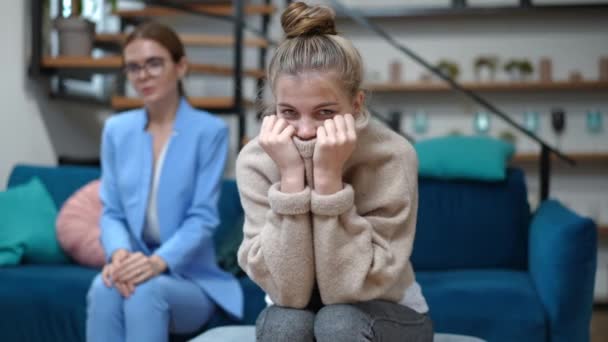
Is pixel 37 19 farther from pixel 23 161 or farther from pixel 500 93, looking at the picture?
pixel 500 93

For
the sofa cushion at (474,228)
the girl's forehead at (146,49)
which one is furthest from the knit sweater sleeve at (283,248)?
the sofa cushion at (474,228)

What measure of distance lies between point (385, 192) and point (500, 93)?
382 cm

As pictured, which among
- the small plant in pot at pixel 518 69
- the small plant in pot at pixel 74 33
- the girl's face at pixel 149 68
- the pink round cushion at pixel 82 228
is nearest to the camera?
the girl's face at pixel 149 68

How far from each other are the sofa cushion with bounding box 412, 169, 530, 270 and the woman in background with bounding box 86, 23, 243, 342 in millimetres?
910

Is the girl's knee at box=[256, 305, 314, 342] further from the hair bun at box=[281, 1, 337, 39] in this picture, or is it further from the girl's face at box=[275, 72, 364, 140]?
the hair bun at box=[281, 1, 337, 39]

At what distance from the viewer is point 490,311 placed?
2.28 metres

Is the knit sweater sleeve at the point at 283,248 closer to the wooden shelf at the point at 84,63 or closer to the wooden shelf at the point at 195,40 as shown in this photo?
the wooden shelf at the point at 84,63

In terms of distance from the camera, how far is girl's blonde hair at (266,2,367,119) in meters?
1.34

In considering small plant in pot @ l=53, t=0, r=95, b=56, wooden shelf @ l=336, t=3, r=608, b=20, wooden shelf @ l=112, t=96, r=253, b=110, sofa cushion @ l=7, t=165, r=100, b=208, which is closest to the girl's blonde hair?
sofa cushion @ l=7, t=165, r=100, b=208

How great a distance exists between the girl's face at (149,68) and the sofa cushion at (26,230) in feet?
2.77

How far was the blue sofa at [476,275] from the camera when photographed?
2215 millimetres

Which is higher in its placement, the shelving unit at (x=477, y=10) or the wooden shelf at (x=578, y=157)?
the shelving unit at (x=477, y=10)

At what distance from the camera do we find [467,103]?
505 cm

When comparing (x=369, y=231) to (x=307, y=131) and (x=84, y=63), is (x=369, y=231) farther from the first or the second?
(x=84, y=63)
